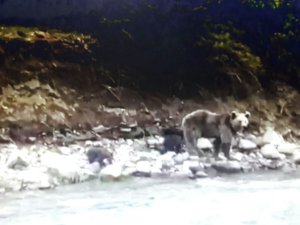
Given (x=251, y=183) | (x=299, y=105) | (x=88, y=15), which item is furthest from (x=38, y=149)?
(x=299, y=105)

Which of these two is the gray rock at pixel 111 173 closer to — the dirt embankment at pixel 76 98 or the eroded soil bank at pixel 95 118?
the eroded soil bank at pixel 95 118

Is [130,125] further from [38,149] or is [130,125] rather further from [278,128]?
[278,128]

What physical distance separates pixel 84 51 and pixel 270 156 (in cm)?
69

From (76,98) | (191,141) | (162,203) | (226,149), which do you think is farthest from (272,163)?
(76,98)

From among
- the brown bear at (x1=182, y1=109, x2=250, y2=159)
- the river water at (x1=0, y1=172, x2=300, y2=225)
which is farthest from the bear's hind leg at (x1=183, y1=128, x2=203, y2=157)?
the river water at (x1=0, y1=172, x2=300, y2=225)

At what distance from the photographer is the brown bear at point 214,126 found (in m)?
2.14

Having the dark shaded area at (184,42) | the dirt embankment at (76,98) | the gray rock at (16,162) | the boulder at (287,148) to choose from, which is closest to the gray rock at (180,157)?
the dirt embankment at (76,98)

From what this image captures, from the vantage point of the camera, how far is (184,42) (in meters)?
2.21

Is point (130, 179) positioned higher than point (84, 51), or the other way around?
point (84, 51)

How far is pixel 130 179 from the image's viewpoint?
2014 mm

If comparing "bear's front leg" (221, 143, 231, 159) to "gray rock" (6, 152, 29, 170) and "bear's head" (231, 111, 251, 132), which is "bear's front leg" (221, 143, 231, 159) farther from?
"gray rock" (6, 152, 29, 170)

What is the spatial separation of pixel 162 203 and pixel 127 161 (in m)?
0.19

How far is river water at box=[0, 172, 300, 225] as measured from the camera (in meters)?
1.85

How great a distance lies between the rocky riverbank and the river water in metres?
0.03
